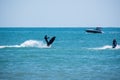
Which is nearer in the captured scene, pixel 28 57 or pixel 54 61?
pixel 54 61

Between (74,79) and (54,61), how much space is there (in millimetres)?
8699

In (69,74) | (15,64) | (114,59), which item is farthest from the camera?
(114,59)

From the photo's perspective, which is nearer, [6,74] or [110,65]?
[6,74]

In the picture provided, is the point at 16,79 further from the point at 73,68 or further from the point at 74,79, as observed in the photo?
the point at 73,68

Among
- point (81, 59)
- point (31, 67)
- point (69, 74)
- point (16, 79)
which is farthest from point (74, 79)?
point (81, 59)

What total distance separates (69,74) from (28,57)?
34.8ft

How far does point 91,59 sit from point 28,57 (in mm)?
5460

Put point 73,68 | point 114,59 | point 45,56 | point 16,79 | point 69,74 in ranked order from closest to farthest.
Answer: point 16,79, point 69,74, point 73,68, point 114,59, point 45,56

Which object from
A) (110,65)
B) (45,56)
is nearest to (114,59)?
(110,65)

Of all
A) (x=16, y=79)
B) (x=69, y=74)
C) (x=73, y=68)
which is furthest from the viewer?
(x=73, y=68)

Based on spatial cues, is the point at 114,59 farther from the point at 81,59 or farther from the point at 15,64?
the point at 15,64

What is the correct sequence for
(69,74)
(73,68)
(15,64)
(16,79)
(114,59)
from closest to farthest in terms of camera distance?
(16,79) → (69,74) → (73,68) → (15,64) → (114,59)

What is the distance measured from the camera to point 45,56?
35.4 metres

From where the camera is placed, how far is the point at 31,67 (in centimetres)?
2786
